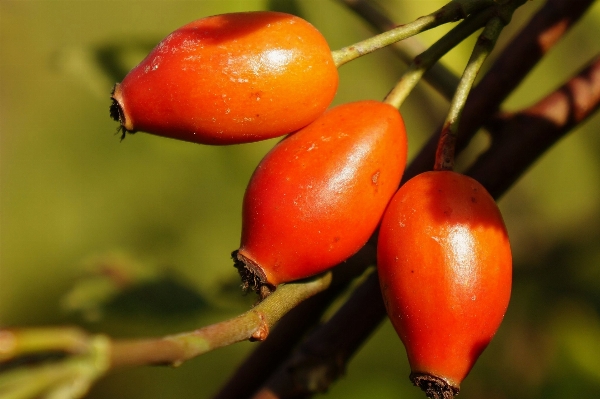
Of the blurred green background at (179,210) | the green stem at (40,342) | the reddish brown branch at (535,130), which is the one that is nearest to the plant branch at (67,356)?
the green stem at (40,342)

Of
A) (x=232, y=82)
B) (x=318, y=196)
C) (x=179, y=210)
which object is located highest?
(x=232, y=82)

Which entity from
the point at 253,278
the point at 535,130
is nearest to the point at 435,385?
the point at 253,278

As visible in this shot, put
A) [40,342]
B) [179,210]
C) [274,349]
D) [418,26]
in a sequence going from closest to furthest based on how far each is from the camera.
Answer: [40,342] < [418,26] < [274,349] < [179,210]

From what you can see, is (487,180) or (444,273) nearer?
(444,273)

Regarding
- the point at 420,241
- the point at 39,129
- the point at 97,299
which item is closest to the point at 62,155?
the point at 39,129

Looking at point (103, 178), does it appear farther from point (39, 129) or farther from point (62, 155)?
point (39, 129)

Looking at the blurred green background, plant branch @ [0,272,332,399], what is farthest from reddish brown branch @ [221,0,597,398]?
plant branch @ [0,272,332,399]

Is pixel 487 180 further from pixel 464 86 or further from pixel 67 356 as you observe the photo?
pixel 67 356
